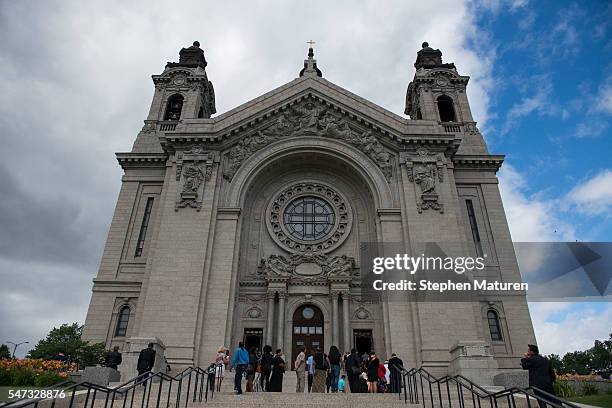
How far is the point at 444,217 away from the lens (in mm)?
22734

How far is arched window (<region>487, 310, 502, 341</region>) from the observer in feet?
72.6

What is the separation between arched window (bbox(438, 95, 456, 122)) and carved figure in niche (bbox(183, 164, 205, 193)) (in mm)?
18183

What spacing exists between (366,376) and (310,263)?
897cm

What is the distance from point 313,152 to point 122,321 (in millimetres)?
14048

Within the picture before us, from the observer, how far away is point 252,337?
2209 cm

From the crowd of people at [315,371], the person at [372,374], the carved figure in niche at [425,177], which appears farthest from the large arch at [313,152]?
the person at [372,374]

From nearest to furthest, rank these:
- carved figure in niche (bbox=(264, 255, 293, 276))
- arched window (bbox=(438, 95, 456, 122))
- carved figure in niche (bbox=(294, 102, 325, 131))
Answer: carved figure in niche (bbox=(264, 255, 293, 276)), carved figure in niche (bbox=(294, 102, 325, 131)), arched window (bbox=(438, 95, 456, 122))

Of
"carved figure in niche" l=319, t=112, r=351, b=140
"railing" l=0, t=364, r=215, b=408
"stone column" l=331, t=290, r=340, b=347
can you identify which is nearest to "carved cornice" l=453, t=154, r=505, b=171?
"carved figure in niche" l=319, t=112, r=351, b=140

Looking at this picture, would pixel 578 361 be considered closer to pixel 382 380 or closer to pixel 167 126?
pixel 382 380

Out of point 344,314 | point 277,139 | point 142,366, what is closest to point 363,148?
point 277,139

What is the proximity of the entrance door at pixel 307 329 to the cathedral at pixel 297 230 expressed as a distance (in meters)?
0.05

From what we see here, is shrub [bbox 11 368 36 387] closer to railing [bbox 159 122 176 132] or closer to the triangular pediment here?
the triangular pediment

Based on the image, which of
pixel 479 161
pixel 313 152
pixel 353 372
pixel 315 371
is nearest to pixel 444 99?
pixel 479 161

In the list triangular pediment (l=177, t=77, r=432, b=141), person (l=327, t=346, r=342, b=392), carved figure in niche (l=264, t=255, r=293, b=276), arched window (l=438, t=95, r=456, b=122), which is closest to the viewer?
person (l=327, t=346, r=342, b=392)
